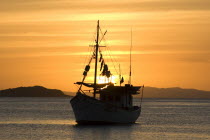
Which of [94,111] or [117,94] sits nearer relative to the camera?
[94,111]

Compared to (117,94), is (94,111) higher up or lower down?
lower down

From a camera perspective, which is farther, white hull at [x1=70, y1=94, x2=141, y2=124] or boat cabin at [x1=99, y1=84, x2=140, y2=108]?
boat cabin at [x1=99, y1=84, x2=140, y2=108]

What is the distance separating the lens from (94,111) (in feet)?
270

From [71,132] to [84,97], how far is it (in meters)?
6.20

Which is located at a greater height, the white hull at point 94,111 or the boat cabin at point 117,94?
the boat cabin at point 117,94

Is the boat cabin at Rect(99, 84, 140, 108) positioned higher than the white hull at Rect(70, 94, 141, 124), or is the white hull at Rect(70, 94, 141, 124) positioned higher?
the boat cabin at Rect(99, 84, 140, 108)

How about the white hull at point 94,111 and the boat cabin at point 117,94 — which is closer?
the white hull at point 94,111

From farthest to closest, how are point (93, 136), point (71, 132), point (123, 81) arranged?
point (123, 81)
point (71, 132)
point (93, 136)

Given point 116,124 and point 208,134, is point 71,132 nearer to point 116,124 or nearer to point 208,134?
Result: point 116,124

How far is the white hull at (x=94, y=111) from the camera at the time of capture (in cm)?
8175

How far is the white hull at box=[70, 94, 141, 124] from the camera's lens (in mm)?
81750

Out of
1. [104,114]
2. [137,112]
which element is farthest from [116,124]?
[137,112]

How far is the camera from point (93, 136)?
237ft

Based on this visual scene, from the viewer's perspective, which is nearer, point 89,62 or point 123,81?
point 89,62
